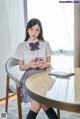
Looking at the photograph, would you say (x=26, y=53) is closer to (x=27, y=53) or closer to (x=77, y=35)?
(x=27, y=53)

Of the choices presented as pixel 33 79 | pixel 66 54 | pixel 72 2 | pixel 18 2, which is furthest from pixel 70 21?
pixel 33 79

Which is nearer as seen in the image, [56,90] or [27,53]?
[56,90]

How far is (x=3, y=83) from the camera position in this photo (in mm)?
3223

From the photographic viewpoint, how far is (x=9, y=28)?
315 cm

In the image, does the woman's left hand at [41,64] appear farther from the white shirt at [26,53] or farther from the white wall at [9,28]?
the white wall at [9,28]

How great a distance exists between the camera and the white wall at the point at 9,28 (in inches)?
121

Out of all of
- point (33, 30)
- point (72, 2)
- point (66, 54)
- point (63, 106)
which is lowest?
point (66, 54)

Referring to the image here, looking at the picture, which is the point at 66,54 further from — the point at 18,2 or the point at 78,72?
the point at 78,72

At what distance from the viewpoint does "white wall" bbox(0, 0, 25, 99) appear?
3070 mm

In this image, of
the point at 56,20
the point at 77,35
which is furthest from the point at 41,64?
the point at 77,35

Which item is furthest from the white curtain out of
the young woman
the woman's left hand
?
the woman's left hand

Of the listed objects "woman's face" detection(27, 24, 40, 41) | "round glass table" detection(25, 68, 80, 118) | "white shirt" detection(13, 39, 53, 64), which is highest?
"woman's face" detection(27, 24, 40, 41)

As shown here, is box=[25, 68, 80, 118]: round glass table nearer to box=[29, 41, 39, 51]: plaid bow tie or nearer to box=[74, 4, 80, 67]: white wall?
box=[29, 41, 39, 51]: plaid bow tie

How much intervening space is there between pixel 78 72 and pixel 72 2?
6.27 ft
